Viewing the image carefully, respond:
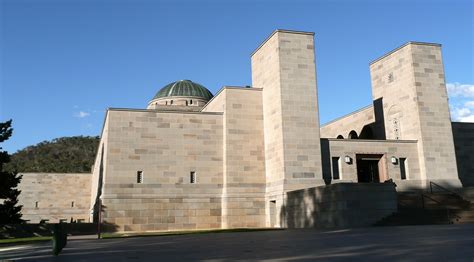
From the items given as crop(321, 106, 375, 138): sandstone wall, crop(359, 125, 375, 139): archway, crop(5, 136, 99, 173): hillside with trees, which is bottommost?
crop(359, 125, 375, 139): archway

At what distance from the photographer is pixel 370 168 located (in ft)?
108

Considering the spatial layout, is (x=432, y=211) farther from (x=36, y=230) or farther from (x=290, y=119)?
(x=36, y=230)

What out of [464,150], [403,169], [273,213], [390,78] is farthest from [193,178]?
[464,150]

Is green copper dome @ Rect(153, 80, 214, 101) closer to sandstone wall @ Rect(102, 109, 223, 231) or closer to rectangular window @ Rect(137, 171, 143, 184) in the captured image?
sandstone wall @ Rect(102, 109, 223, 231)

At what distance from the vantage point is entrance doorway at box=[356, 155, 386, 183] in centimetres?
3206

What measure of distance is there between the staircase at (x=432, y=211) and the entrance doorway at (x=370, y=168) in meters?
3.53

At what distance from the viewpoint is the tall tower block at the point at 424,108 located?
31.7 meters

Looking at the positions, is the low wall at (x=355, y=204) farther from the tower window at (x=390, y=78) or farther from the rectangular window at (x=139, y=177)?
the tower window at (x=390, y=78)

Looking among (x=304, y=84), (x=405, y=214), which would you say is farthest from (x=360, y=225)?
(x=304, y=84)

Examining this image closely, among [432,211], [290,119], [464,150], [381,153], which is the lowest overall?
[432,211]

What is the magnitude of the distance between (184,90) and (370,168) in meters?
29.0

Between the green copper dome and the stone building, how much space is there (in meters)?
22.2

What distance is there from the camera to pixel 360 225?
70.8 ft

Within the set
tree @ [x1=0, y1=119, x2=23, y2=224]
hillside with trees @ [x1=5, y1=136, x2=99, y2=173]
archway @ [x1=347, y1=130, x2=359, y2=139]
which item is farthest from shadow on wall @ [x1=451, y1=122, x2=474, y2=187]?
hillside with trees @ [x1=5, y1=136, x2=99, y2=173]
